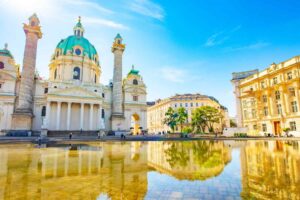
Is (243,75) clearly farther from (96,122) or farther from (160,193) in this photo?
(160,193)

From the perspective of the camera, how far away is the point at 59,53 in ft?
168

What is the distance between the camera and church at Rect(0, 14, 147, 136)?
1592 inches

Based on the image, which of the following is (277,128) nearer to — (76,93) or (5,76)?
(76,93)

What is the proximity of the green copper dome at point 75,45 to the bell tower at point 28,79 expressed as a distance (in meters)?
8.09

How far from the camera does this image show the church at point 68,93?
40438mm

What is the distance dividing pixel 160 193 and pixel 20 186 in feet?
14.2

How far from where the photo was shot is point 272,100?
4212 cm

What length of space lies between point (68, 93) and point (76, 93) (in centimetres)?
183

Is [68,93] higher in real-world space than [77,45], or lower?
lower

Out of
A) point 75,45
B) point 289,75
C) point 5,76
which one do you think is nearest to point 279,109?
point 289,75

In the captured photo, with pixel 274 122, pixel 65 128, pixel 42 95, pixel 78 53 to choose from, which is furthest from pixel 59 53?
pixel 274 122

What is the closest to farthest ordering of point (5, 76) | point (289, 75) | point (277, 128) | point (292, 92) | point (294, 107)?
point (294, 107) → point (292, 92) → point (289, 75) → point (277, 128) → point (5, 76)

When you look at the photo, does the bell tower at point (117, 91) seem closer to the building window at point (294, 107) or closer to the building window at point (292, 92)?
the building window at point (294, 107)

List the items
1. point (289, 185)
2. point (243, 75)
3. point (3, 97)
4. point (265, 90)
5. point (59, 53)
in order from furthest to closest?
point (243, 75), point (59, 53), point (265, 90), point (3, 97), point (289, 185)
